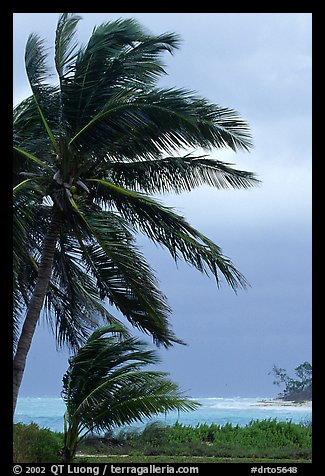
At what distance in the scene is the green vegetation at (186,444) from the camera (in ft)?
40.1

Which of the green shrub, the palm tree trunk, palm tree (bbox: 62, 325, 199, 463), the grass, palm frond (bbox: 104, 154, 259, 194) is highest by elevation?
palm frond (bbox: 104, 154, 259, 194)

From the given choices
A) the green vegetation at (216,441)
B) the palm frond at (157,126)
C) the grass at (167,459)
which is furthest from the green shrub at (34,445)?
the palm frond at (157,126)

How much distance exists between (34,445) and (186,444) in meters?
4.35

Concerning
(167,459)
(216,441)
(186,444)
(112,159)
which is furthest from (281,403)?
(112,159)

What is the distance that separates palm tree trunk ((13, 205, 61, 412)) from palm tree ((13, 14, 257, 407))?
2 cm

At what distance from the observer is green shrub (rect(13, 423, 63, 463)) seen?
37.9 ft

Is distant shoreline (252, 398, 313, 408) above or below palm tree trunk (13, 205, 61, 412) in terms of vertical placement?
below

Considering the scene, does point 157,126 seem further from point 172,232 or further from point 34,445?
point 34,445

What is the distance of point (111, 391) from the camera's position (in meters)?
11.9

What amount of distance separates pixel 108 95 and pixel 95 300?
4158 millimetres

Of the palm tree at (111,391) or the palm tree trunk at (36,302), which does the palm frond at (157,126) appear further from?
the palm tree at (111,391)

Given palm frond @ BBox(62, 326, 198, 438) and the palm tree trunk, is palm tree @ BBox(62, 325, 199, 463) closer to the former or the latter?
palm frond @ BBox(62, 326, 198, 438)

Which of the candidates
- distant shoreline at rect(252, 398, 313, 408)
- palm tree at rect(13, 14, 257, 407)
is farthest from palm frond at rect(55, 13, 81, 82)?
distant shoreline at rect(252, 398, 313, 408)
